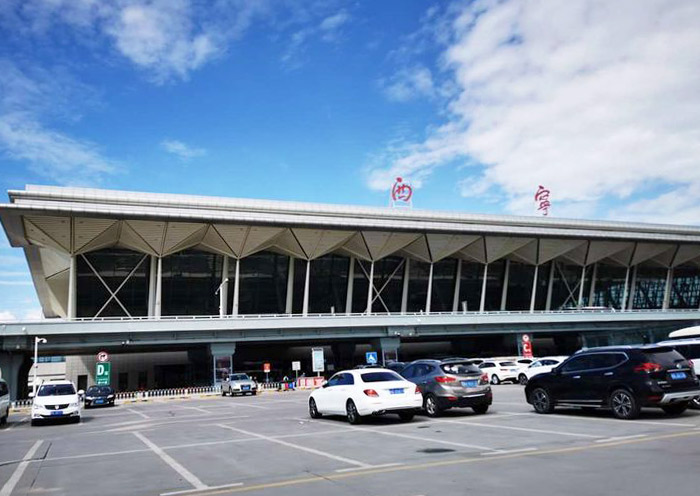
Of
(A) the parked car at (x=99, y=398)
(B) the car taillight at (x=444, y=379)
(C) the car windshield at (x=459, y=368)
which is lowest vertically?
(A) the parked car at (x=99, y=398)

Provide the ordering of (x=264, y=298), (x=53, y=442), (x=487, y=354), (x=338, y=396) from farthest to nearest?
1. (x=487, y=354)
2. (x=264, y=298)
3. (x=338, y=396)
4. (x=53, y=442)

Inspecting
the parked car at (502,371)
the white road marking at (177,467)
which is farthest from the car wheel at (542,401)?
the parked car at (502,371)

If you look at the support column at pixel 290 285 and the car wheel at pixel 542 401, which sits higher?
the support column at pixel 290 285

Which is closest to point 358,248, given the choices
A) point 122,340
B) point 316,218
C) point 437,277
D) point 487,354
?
point 316,218

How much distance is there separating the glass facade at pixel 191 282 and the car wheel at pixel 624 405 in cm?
4651

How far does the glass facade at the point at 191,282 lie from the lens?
55.1 m

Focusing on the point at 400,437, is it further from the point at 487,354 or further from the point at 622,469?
the point at 487,354

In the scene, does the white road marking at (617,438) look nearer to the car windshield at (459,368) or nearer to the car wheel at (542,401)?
the car wheel at (542,401)

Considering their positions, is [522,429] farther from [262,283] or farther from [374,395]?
[262,283]

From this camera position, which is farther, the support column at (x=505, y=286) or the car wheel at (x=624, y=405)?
the support column at (x=505, y=286)

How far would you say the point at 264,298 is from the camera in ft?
195

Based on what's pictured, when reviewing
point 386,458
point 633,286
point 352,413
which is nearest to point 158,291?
point 352,413

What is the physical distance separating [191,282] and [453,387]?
44.4 m

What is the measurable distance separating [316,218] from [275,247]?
6.44 meters
